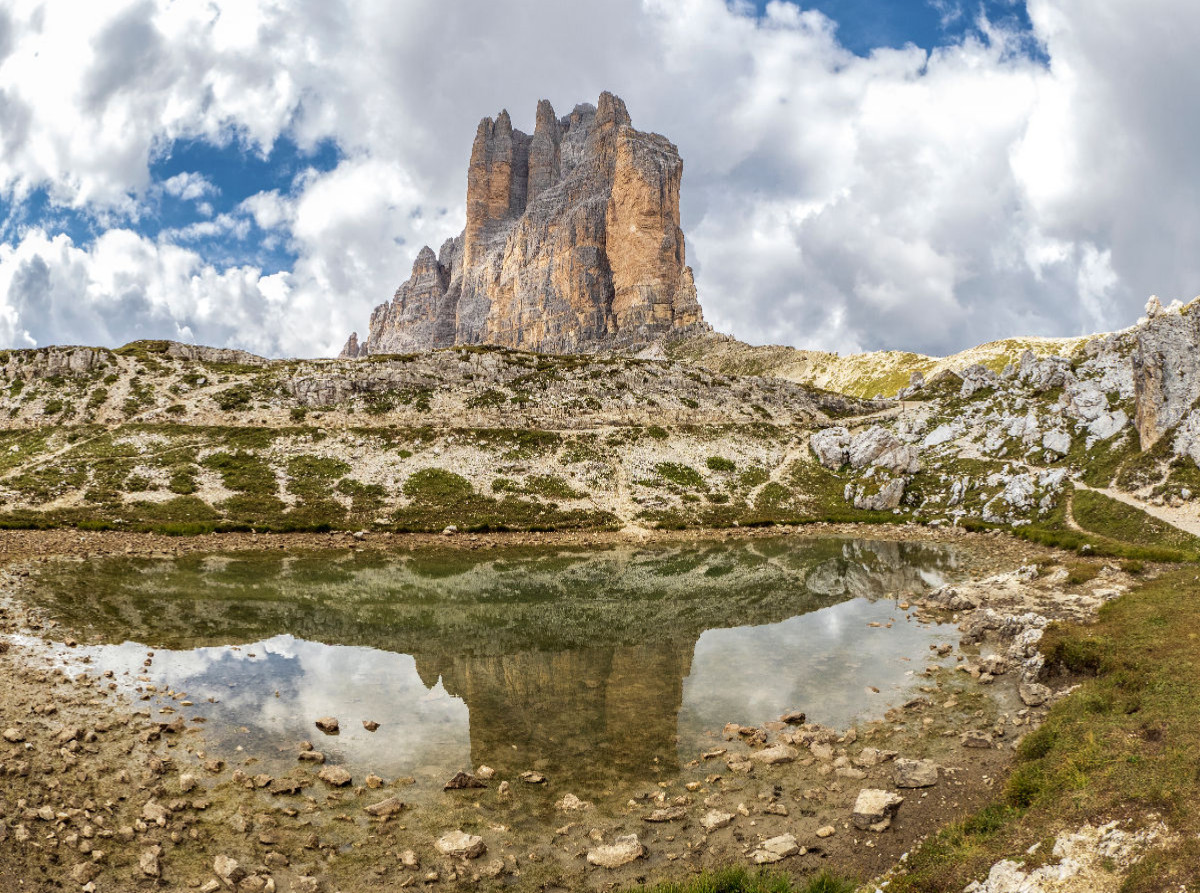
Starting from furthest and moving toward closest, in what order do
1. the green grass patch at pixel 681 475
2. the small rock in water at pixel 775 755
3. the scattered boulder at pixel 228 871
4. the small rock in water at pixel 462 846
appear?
the green grass patch at pixel 681 475, the small rock in water at pixel 775 755, the small rock in water at pixel 462 846, the scattered boulder at pixel 228 871

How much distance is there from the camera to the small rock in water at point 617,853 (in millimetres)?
13438

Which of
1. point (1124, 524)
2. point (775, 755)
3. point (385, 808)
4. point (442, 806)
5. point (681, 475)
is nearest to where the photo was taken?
point (385, 808)

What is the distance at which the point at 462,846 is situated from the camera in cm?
1366

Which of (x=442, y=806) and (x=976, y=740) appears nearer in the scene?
Answer: (x=442, y=806)

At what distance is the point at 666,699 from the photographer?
22594 mm

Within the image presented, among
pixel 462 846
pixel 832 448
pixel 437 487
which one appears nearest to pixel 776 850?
pixel 462 846

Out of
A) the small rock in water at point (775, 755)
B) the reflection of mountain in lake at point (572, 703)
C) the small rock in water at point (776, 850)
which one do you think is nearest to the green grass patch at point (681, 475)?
the reflection of mountain in lake at point (572, 703)

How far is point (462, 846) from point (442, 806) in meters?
2.04

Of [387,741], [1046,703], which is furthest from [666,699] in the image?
[1046,703]

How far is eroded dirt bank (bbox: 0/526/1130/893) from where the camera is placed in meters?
12.9

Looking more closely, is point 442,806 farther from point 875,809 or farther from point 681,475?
point 681,475

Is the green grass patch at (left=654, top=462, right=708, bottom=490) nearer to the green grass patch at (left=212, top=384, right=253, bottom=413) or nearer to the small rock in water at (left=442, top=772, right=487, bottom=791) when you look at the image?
the green grass patch at (left=212, top=384, right=253, bottom=413)

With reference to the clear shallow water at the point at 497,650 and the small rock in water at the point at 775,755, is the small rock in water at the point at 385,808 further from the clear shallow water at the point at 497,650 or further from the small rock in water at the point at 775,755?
the small rock in water at the point at 775,755

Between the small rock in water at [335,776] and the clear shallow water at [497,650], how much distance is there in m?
0.81
